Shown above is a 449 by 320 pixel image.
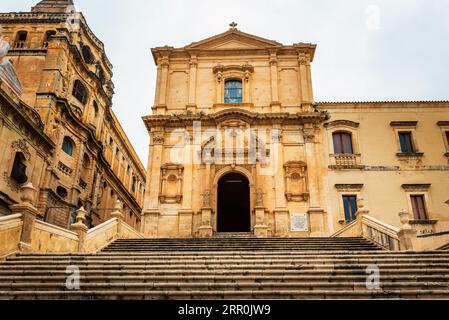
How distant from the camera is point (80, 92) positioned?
1144 inches

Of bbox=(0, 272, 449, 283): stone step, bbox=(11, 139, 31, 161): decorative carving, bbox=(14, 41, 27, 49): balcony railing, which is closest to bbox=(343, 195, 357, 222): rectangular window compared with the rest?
bbox=(0, 272, 449, 283): stone step

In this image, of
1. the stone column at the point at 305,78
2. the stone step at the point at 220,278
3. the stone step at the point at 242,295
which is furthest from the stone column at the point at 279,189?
the stone step at the point at 242,295

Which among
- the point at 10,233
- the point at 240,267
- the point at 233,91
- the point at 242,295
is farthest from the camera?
the point at 233,91

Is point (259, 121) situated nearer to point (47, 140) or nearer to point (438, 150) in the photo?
point (438, 150)

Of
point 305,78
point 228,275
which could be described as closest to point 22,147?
point 305,78

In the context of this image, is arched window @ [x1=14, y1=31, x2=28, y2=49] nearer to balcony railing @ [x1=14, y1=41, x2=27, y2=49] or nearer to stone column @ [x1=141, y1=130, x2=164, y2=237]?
balcony railing @ [x1=14, y1=41, x2=27, y2=49]

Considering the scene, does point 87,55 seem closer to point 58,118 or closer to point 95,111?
point 95,111

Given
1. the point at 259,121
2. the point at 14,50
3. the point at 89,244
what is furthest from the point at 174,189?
the point at 14,50

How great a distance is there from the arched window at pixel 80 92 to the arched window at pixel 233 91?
12582 mm

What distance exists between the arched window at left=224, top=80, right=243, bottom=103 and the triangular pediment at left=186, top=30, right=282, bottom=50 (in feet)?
8.07

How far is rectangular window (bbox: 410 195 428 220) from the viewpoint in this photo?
63.3ft

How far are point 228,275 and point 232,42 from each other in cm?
1910

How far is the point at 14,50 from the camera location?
26.7 metres

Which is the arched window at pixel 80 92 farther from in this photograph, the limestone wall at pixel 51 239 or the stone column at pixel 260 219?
the limestone wall at pixel 51 239
